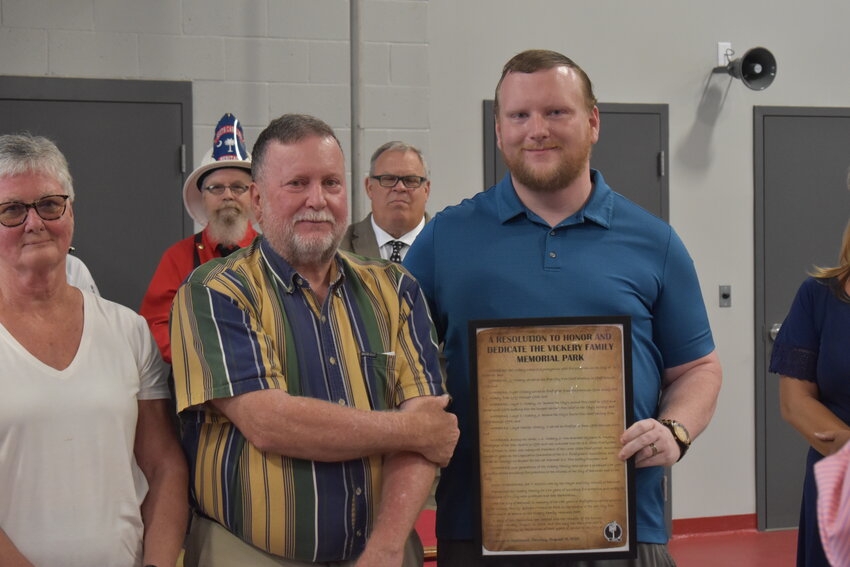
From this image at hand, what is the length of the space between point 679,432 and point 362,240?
2.38 m

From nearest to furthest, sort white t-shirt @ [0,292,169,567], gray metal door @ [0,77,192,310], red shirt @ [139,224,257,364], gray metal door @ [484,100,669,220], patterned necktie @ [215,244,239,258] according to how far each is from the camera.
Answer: white t-shirt @ [0,292,169,567] < red shirt @ [139,224,257,364] < patterned necktie @ [215,244,239,258] < gray metal door @ [0,77,192,310] < gray metal door @ [484,100,669,220]

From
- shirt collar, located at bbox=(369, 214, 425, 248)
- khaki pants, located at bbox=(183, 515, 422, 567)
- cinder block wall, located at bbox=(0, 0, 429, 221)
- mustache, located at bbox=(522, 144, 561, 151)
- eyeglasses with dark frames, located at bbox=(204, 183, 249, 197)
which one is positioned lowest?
khaki pants, located at bbox=(183, 515, 422, 567)

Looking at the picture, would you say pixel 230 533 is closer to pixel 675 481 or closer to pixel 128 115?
pixel 128 115

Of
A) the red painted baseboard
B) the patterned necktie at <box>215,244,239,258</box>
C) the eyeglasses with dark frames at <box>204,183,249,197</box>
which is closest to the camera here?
the patterned necktie at <box>215,244,239,258</box>

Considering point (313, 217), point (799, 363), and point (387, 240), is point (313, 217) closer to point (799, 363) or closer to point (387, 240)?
point (799, 363)

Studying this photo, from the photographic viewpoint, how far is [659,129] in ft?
17.7

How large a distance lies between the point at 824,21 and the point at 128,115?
13.7ft

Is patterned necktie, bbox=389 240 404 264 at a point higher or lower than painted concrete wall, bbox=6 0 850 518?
lower

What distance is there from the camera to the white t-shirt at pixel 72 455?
1.86 m

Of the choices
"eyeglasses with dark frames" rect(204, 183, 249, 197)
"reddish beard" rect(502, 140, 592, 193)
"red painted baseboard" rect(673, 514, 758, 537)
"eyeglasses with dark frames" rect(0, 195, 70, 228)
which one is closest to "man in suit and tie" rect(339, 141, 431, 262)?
"eyeglasses with dark frames" rect(204, 183, 249, 197)

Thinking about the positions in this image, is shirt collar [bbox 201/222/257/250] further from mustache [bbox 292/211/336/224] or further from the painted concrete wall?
mustache [bbox 292/211/336/224]

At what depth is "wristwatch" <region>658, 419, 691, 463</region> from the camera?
81.7 inches

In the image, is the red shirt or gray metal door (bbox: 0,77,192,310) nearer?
the red shirt

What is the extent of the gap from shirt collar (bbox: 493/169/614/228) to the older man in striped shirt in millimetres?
303
